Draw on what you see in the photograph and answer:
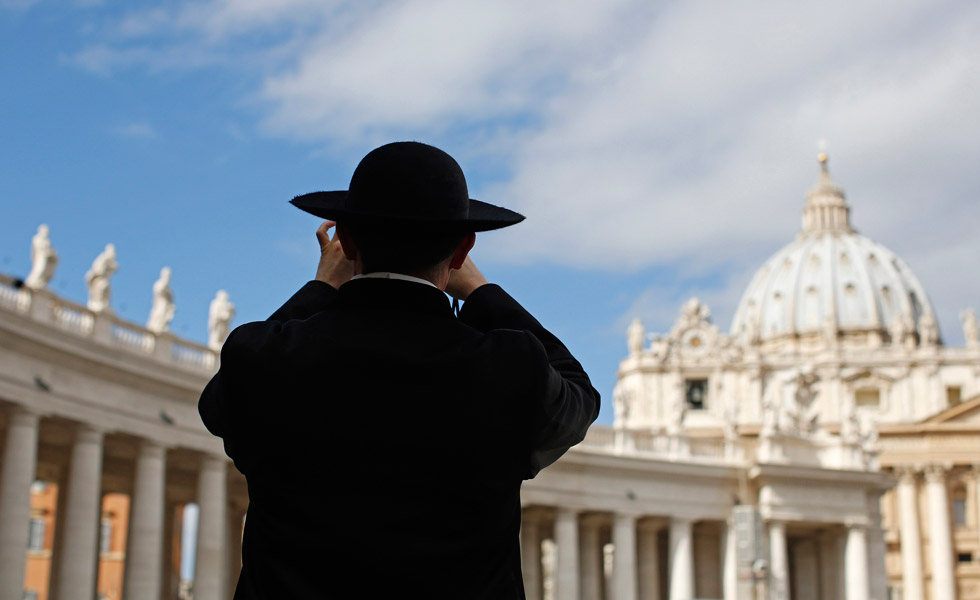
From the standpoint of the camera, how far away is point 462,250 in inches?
229

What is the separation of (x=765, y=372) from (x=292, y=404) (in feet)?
475

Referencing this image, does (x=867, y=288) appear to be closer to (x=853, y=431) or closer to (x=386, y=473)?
(x=853, y=431)

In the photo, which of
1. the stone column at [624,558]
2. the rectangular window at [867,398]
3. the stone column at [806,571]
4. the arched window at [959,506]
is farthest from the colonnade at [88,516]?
the rectangular window at [867,398]

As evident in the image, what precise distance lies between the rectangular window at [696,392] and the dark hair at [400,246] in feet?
456

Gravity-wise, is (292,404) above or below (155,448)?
below

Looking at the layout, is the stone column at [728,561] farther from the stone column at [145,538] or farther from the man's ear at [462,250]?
the man's ear at [462,250]

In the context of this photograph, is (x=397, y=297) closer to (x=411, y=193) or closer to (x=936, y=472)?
(x=411, y=193)

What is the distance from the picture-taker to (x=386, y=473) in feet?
17.0

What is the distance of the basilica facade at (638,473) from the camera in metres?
47.9

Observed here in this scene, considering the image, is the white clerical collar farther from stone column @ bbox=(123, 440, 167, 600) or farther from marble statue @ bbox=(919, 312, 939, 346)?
marble statue @ bbox=(919, 312, 939, 346)

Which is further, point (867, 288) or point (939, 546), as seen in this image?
point (867, 288)

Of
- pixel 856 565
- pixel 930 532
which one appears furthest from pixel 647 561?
pixel 930 532

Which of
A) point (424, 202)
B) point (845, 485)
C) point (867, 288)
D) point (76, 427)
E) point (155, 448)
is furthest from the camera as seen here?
point (867, 288)

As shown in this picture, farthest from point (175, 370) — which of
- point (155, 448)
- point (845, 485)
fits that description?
point (845, 485)
